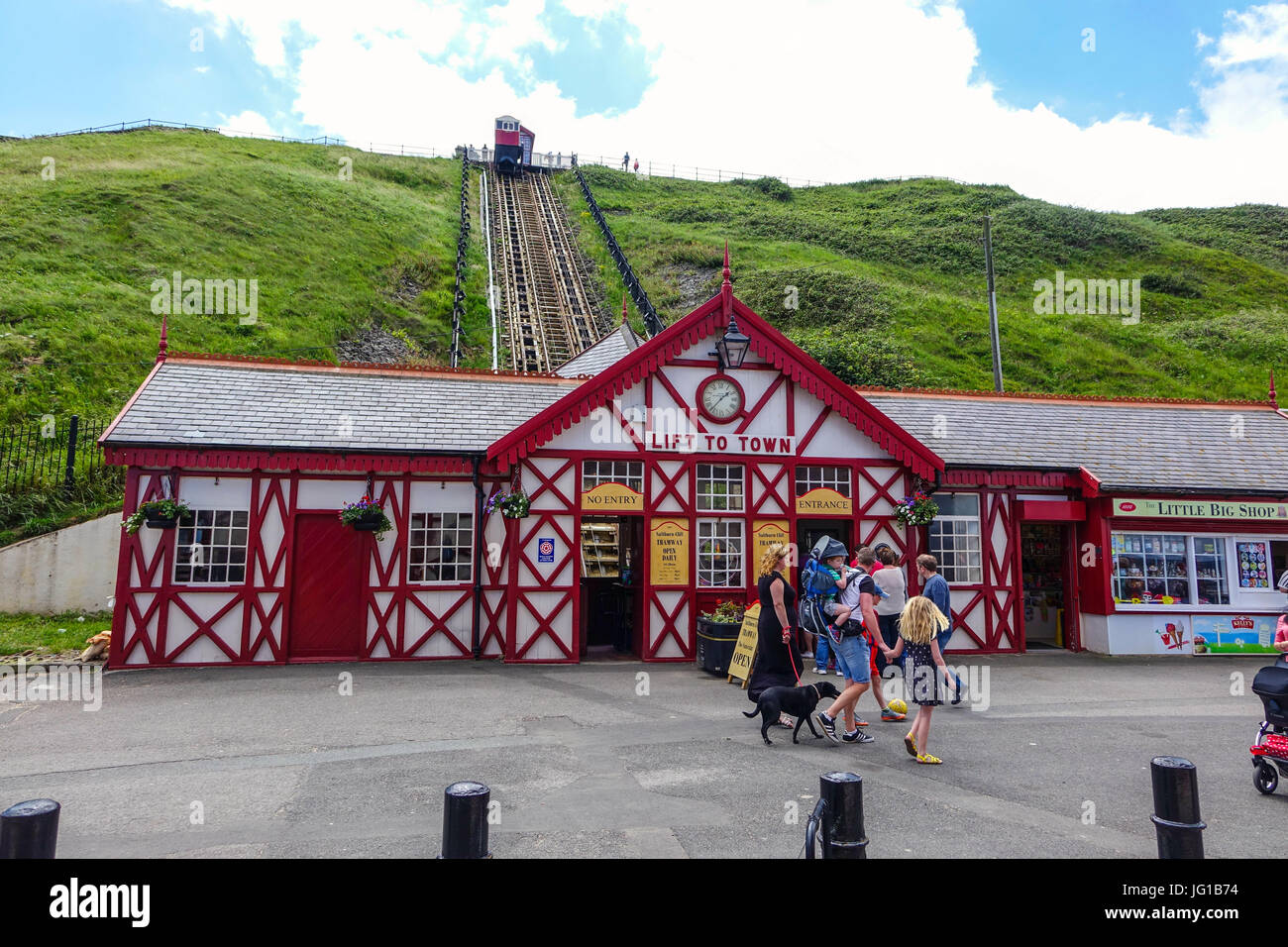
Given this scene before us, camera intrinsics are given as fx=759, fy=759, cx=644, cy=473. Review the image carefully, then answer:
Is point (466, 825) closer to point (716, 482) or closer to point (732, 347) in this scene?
point (716, 482)

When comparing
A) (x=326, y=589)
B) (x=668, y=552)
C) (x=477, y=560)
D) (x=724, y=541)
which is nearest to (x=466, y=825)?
(x=477, y=560)

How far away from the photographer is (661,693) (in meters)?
10.6

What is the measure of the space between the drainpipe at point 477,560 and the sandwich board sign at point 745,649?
4380mm

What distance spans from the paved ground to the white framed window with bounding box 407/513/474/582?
211cm

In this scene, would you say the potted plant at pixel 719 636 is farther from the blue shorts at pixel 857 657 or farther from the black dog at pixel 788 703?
the blue shorts at pixel 857 657

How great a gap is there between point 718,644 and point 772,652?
381 centimetres

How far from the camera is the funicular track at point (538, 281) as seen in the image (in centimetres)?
2938

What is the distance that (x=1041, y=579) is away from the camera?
1636 cm

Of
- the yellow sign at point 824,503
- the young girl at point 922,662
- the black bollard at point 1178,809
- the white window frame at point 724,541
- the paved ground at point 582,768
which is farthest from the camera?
the yellow sign at point 824,503

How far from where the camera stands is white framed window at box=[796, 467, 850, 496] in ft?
46.2

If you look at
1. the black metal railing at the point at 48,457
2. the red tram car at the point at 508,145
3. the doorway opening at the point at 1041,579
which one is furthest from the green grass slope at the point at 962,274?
the black metal railing at the point at 48,457

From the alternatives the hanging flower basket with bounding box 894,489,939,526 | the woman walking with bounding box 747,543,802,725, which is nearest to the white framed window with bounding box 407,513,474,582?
the woman walking with bounding box 747,543,802,725
